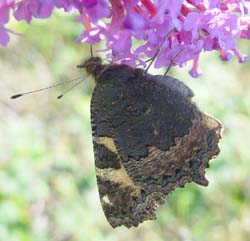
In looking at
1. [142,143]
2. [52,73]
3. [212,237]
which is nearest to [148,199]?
[142,143]

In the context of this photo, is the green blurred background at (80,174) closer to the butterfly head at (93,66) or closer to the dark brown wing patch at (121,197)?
the butterfly head at (93,66)

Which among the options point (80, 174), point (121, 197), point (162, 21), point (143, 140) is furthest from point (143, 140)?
point (80, 174)

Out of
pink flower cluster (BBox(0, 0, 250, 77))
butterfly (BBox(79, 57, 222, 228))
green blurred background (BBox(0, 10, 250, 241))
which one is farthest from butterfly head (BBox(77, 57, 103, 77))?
green blurred background (BBox(0, 10, 250, 241))

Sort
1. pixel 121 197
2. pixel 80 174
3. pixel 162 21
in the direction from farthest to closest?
pixel 80 174 < pixel 121 197 < pixel 162 21

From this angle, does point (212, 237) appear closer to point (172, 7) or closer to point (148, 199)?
point (148, 199)

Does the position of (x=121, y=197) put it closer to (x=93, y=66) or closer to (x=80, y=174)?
(x=93, y=66)

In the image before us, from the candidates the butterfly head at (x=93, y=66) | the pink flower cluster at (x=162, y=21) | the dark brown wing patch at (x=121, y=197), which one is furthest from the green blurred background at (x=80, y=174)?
the pink flower cluster at (x=162, y=21)

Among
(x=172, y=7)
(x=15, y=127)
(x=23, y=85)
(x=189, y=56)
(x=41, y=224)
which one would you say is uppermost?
(x=172, y=7)
